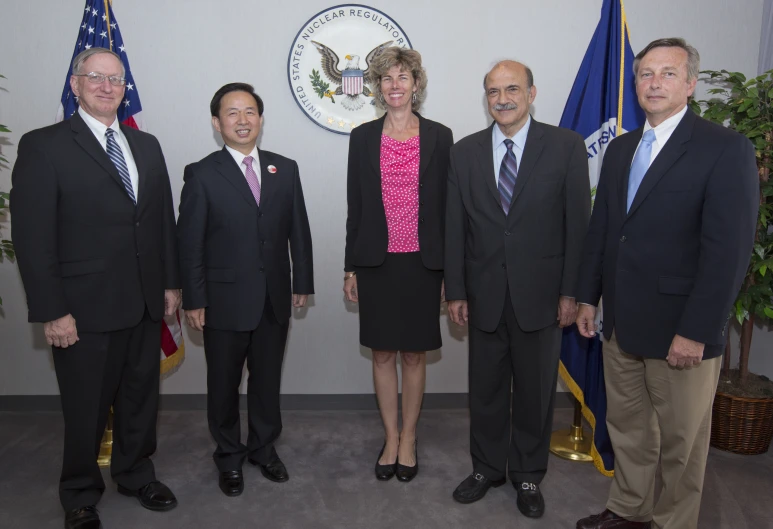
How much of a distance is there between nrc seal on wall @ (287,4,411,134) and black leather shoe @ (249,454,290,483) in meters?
1.95

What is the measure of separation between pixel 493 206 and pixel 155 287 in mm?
1478

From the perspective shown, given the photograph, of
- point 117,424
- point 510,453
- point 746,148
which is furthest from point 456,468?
point 746,148

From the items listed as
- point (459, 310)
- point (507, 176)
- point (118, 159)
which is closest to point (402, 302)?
point (459, 310)

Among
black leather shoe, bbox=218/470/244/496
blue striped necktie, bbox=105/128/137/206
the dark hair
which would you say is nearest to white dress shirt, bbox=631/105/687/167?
the dark hair

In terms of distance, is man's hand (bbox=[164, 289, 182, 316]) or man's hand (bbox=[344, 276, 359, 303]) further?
man's hand (bbox=[344, 276, 359, 303])

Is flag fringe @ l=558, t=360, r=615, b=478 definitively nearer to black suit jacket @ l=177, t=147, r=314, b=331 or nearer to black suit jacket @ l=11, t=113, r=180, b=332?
black suit jacket @ l=177, t=147, r=314, b=331

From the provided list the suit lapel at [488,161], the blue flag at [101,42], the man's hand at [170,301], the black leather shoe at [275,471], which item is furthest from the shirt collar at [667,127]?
the blue flag at [101,42]

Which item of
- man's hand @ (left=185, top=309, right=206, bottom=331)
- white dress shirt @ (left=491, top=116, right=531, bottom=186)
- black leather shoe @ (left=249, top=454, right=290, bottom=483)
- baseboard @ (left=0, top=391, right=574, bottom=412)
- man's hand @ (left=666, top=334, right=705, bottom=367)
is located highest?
white dress shirt @ (left=491, top=116, right=531, bottom=186)

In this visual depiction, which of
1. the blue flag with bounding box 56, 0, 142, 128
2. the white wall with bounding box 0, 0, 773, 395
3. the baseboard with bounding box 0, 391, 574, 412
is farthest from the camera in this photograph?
the baseboard with bounding box 0, 391, 574, 412

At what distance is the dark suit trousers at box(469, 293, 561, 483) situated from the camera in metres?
2.53

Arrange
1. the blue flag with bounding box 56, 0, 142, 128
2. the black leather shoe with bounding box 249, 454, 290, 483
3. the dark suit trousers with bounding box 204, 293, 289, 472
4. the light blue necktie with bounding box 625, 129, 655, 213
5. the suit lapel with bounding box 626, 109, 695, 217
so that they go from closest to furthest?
the suit lapel with bounding box 626, 109, 695, 217 < the light blue necktie with bounding box 625, 129, 655, 213 < the dark suit trousers with bounding box 204, 293, 289, 472 < the black leather shoe with bounding box 249, 454, 290, 483 < the blue flag with bounding box 56, 0, 142, 128

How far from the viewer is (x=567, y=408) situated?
385 cm

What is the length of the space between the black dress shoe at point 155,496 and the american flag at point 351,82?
2371 mm

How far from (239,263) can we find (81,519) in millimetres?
1229
